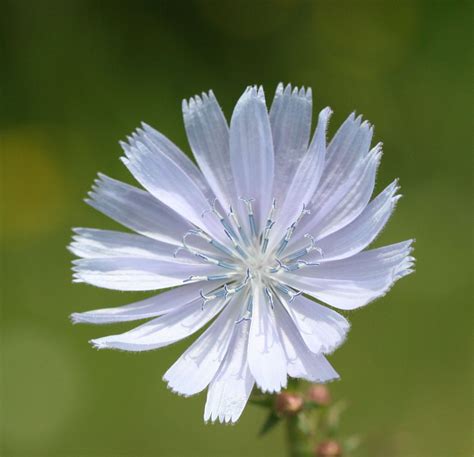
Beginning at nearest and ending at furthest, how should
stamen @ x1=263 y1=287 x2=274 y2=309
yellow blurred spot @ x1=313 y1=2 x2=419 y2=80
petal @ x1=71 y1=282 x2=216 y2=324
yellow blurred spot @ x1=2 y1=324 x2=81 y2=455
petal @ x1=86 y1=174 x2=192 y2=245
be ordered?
1. petal @ x1=71 y1=282 x2=216 y2=324
2. stamen @ x1=263 y1=287 x2=274 y2=309
3. petal @ x1=86 y1=174 x2=192 y2=245
4. yellow blurred spot @ x1=2 y1=324 x2=81 y2=455
5. yellow blurred spot @ x1=313 y1=2 x2=419 y2=80

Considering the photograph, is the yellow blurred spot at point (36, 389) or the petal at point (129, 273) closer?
the petal at point (129, 273)

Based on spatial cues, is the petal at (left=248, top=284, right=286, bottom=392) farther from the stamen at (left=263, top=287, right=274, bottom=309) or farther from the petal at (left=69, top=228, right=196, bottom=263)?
the petal at (left=69, top=228, right=196, bottom=263)

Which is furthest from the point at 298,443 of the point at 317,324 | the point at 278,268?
the point at 278,268

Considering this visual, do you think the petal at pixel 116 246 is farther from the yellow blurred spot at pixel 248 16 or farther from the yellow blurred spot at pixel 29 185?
the yellow blurred spot at pixel 248 16

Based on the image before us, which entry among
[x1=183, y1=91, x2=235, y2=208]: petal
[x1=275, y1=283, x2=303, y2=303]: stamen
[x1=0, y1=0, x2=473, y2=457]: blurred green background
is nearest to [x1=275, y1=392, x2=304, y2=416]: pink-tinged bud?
[x1=275, y1=283, x2=303, y2=303]: stamen

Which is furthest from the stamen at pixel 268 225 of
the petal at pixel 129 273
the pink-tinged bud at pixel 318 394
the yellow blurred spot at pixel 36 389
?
the yellow blurred spot at pixel 36 389

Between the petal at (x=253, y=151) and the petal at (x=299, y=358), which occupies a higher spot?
the petal at (x=253, y=151)
